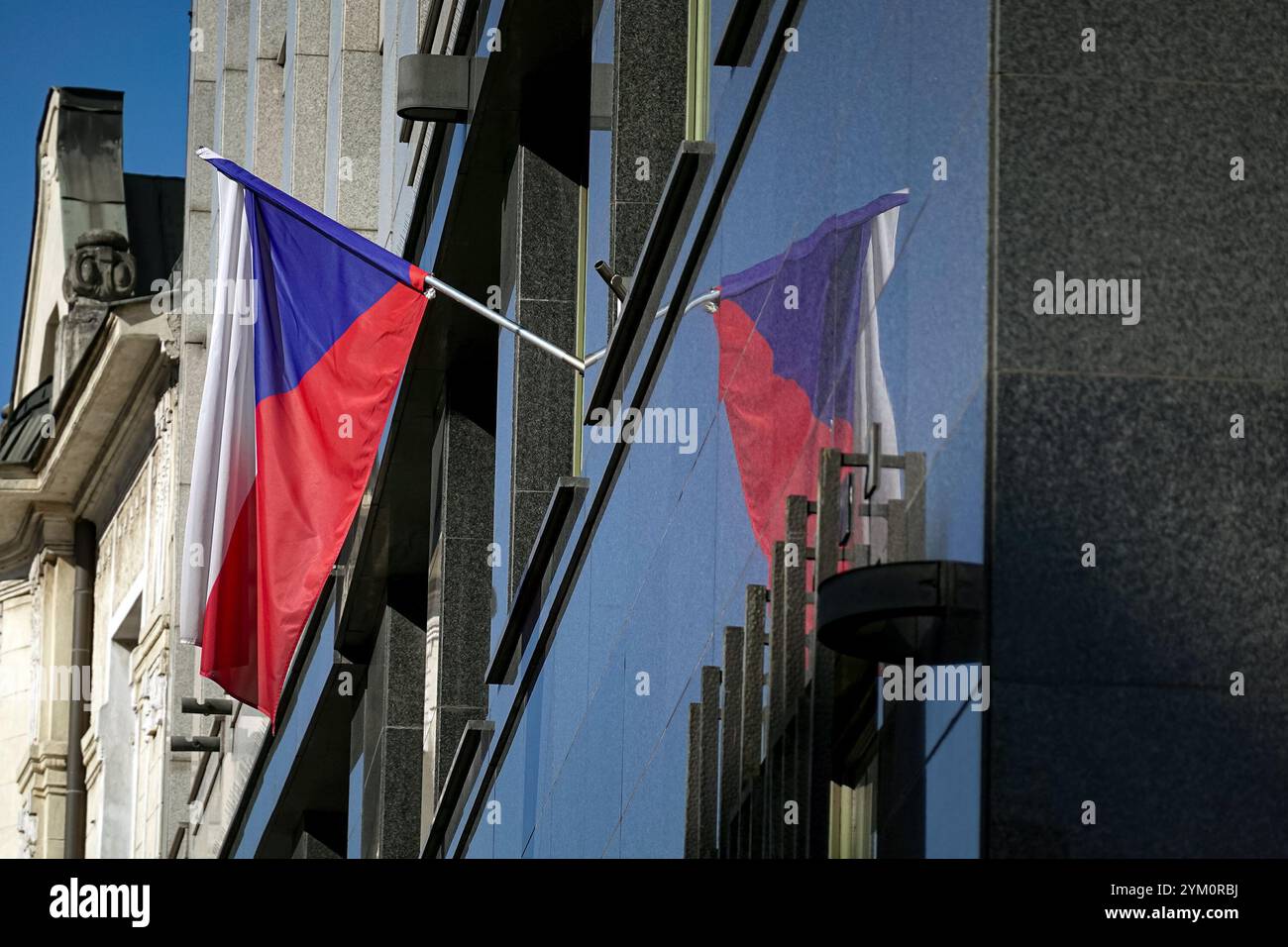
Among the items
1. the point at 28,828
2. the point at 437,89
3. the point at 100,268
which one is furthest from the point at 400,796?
the point at 28,828

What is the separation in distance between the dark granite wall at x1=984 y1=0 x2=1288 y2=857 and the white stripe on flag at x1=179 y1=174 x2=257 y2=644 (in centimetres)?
903

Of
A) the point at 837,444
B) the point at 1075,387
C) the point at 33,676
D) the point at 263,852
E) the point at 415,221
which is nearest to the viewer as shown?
the point at 1075,387

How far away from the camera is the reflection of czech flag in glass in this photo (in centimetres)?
748

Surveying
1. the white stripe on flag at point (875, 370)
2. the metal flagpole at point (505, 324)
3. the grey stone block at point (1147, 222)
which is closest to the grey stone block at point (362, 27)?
the metal flagpole at point (505, 324)

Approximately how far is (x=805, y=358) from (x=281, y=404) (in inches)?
287

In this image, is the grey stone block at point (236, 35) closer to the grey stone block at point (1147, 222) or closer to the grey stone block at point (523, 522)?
the grey stone block at point (523, 522)

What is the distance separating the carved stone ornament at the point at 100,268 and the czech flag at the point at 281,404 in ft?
108

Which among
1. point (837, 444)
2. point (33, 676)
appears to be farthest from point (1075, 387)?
point (33, 676)

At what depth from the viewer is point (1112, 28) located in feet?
22.1

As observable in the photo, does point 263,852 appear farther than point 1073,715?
Yes

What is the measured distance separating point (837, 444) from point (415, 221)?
12486 mm

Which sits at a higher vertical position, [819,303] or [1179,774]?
[819,303]

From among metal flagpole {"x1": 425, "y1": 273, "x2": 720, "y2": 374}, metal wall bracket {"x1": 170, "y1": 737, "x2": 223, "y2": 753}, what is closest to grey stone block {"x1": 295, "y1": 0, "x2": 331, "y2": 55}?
metal wall bracket {"x1": 170, "y1": 737, "x2": 223, "y2": 753}
